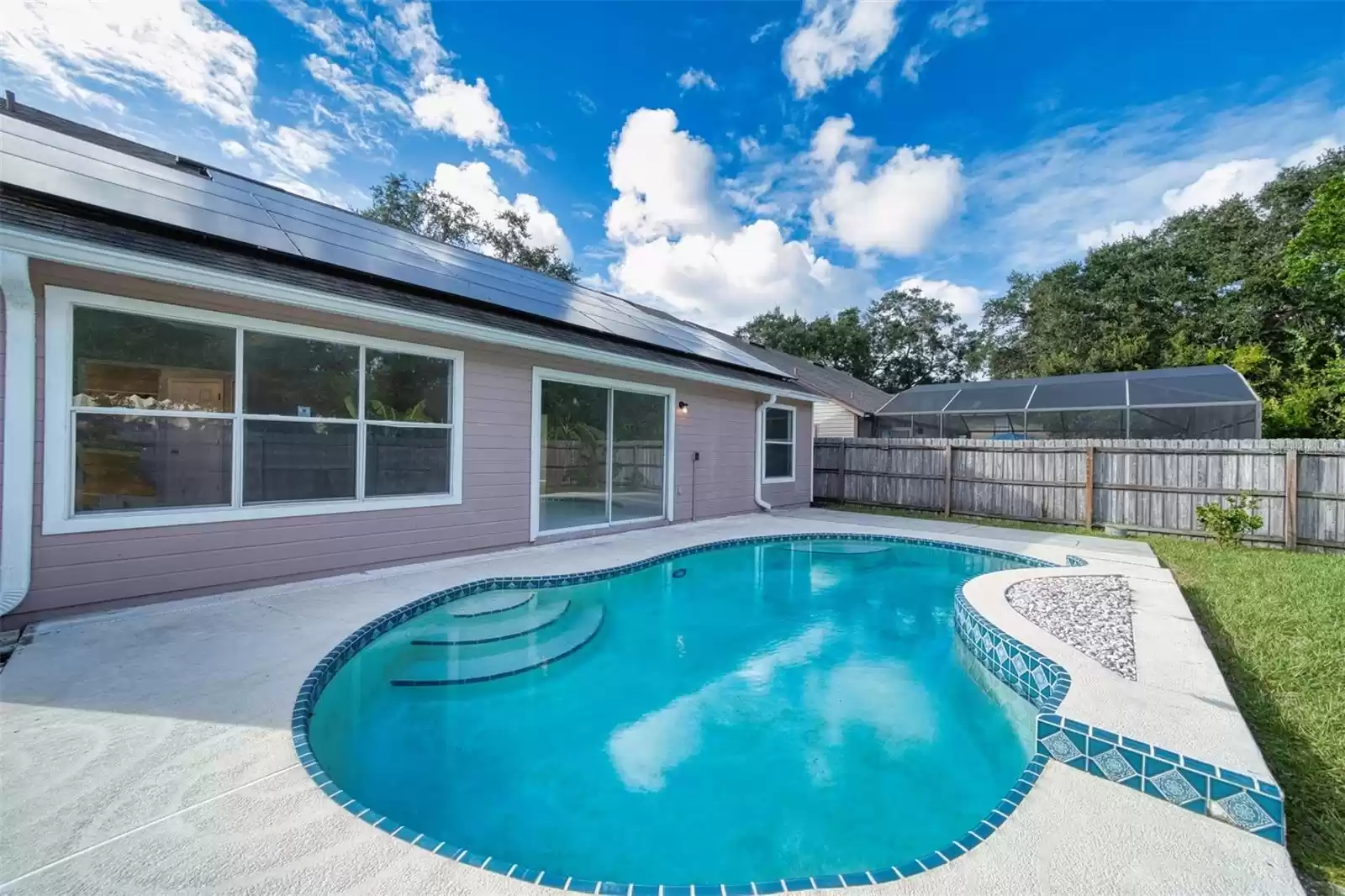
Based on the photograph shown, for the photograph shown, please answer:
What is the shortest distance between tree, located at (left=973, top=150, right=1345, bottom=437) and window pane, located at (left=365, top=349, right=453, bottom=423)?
1786 centimetres

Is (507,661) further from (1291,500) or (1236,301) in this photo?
(1236,301)

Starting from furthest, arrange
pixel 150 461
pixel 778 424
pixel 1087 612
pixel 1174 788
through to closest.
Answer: pixel 778 424 < pixel 1087 612 < pixel 150 461 < pixel 1174 788

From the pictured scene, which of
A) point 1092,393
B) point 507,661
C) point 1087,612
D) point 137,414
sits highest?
point 1092,393

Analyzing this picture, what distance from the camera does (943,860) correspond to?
186 centimetres

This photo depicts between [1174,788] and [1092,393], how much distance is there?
1332 cm

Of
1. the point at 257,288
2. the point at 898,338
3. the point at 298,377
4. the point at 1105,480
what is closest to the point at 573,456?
the point at 298,377

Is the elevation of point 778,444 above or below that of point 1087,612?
above

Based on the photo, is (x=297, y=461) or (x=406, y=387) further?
(x=406, y=387)

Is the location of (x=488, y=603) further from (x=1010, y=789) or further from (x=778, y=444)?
(x=778, y=444)

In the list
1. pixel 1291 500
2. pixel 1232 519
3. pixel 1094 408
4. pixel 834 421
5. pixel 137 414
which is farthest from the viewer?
pixel 834 421

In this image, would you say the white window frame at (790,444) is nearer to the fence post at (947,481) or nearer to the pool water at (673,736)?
the fence post at (947,481)

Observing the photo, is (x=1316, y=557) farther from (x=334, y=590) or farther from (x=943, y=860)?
(x=334, y=590)

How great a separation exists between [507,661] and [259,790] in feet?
6.55

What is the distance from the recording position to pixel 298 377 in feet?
16.8
